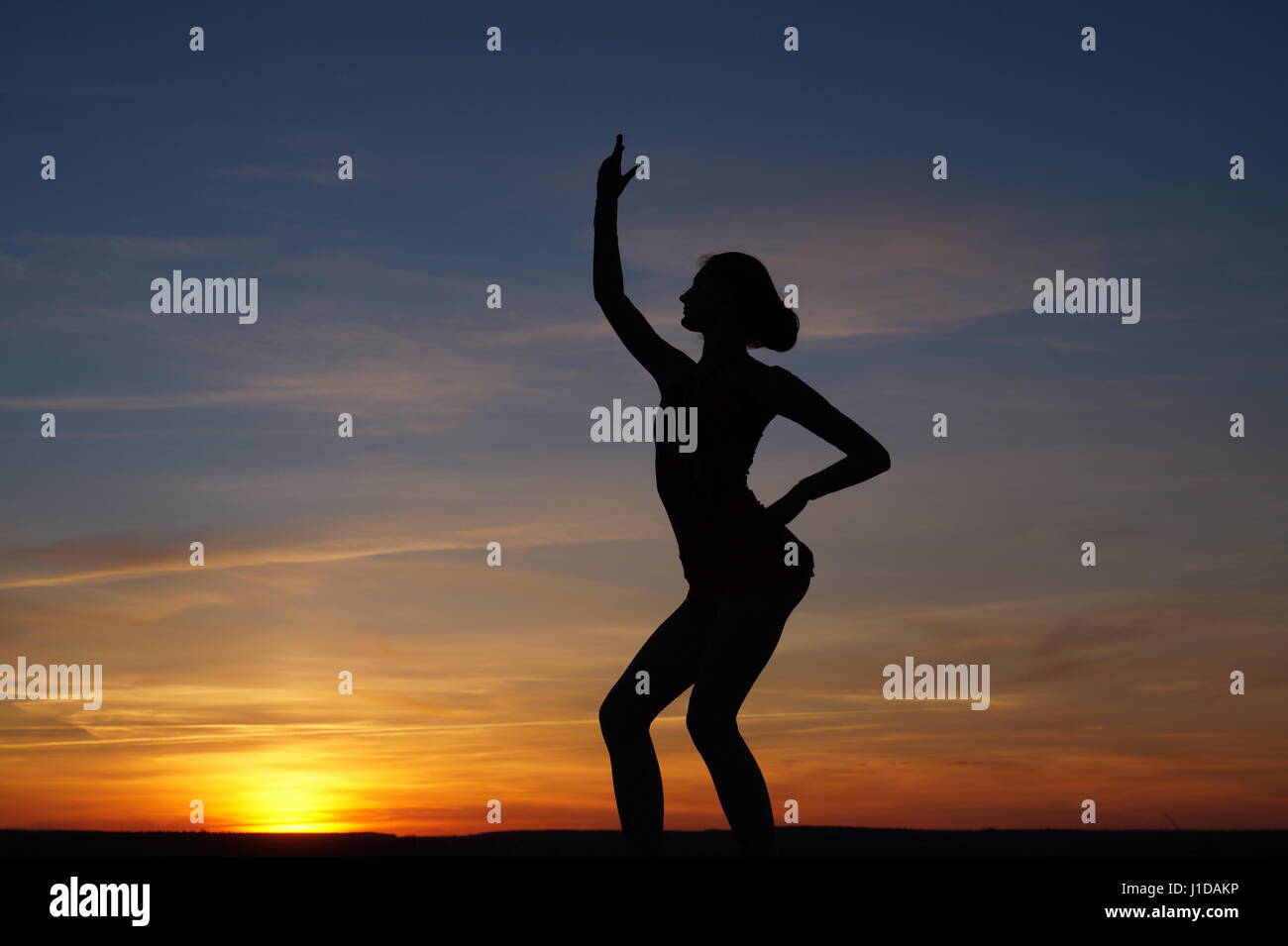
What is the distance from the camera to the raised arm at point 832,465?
7.01m

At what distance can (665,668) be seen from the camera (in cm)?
727

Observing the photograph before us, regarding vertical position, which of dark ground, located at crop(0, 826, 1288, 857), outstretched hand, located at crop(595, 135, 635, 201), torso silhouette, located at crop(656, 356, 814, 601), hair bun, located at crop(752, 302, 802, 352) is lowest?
dark ground, located at crop(0, 826, 1288, 857)

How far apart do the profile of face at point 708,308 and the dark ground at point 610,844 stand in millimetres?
3626

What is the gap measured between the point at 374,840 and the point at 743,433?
19.9 ft

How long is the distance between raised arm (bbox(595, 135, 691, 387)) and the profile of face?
0.79 feet

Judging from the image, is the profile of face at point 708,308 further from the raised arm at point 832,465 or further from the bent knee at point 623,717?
the bent knee at point 623,717

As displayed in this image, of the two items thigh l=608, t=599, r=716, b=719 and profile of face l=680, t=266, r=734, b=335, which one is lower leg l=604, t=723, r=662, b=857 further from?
profile of face l=680, t=266, r=734, b=335

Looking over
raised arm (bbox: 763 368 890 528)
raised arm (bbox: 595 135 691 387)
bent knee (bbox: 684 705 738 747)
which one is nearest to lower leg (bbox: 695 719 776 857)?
bent knee (bbox: 684 705 738 747)

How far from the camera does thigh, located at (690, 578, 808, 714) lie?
6.98 meters

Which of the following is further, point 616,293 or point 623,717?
point 616,293

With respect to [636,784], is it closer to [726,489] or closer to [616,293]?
[726,489]

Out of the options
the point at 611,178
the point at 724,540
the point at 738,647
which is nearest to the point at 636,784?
the point at 738,647

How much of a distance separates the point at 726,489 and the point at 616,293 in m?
1.35
